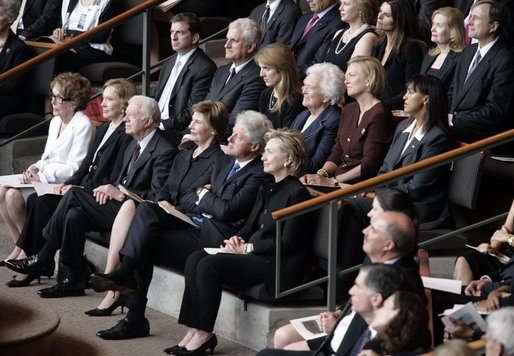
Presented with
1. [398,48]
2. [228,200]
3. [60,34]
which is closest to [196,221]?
[228,200]

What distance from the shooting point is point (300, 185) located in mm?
5133

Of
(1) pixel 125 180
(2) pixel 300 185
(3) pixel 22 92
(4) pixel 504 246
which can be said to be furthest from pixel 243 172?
(3) pixel 22 92

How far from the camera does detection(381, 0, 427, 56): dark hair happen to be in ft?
21.5

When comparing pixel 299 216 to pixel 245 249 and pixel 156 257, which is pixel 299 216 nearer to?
pixel 245 249

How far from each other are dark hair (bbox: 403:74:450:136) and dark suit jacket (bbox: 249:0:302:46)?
2216 mm

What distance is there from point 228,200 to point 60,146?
71.9 inches

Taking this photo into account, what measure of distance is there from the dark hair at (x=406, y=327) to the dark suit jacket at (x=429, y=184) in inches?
68.2

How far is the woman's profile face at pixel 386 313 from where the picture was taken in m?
3.56

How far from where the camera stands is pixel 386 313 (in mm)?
3584

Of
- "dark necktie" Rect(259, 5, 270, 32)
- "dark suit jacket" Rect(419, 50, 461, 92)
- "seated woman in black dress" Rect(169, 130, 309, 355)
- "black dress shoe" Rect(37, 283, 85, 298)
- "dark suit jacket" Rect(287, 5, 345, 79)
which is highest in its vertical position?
"dark necktie" Rect(259, 5, 270, 32)

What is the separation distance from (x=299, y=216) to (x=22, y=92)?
327cm

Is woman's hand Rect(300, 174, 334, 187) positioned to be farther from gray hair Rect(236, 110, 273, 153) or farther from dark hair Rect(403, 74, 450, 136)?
dark hair Rect(403, 74, 450, 136)

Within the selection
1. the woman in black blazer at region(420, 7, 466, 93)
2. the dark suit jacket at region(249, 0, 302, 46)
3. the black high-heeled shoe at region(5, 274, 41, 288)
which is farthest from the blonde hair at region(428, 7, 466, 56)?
the black high-heeled shoe at region(5, 274, 41, 288)

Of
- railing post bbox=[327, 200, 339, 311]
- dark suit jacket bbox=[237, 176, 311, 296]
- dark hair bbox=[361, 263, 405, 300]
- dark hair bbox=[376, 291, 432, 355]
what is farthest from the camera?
dark suit jacket bbox=[237, 176, 311, 296]
